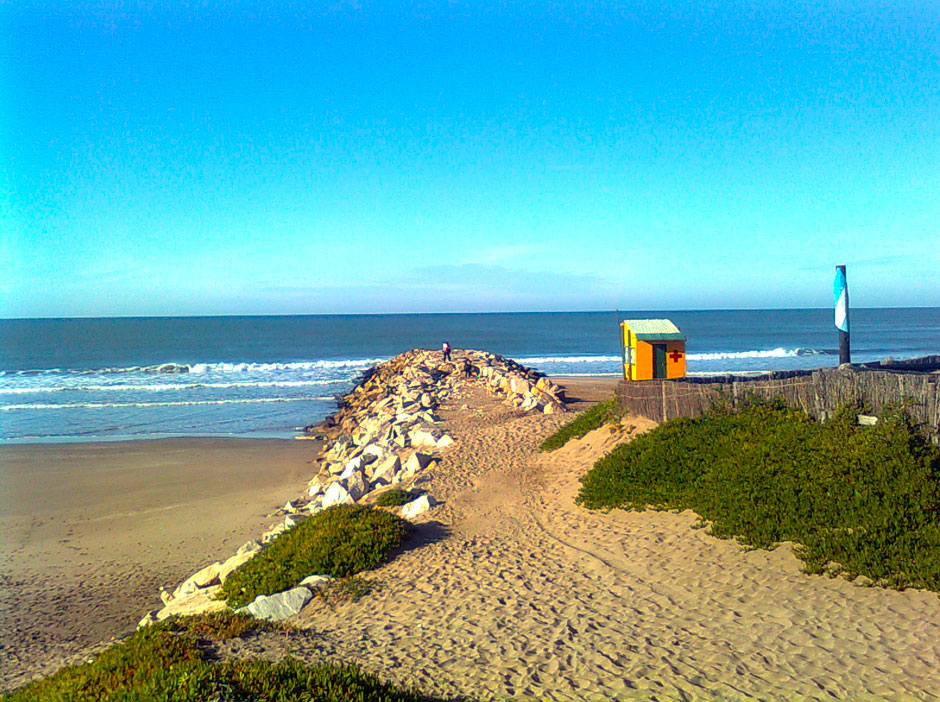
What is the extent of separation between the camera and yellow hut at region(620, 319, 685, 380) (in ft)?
42.5

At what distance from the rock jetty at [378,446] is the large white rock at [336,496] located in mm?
17

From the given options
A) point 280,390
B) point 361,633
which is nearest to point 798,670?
point 361,633

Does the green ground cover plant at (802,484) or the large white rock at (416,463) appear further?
the large white rock at (416,463)

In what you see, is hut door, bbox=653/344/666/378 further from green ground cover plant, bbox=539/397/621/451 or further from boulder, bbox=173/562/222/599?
boulder, bbox=173/562/222/599

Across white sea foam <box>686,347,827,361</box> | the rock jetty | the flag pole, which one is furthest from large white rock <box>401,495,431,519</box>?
white sea foam <box>686,347,827,361</box>

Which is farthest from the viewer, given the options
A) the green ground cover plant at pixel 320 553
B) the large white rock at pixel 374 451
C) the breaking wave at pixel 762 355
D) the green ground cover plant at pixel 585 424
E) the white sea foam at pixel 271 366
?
the breaking wave at pixel 762 355

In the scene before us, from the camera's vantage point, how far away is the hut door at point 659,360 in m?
13.0

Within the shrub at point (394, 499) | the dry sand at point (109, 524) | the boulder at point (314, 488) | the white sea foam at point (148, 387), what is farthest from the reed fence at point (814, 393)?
the white sea foam at point (148, 387)

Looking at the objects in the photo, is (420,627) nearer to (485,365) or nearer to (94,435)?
(94,435)

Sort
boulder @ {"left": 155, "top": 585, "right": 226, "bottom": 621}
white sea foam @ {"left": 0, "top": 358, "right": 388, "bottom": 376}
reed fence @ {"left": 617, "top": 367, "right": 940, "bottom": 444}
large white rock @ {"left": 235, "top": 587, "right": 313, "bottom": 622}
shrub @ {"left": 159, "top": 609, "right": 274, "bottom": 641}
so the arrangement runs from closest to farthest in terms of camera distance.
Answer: shrub @ {"left": 159, "top": 609, "right": 274, "bottom": 641} → large white rock @ {"left": 235, "top": 587, "right": 313, "bottom": 622} → boulder @ {"left": 155, "top": 585, "right": 226, "bottom": 621} → reed fence @ {"left": 617, "top": 367, "right": 940, "bottom": 444} → white sea foam @ {"left": 0, "top": 358, "right": 388, "bottom": 376}

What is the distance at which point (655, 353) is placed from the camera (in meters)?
13.0

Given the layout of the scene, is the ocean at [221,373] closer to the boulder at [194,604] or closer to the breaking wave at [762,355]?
the breaking wave at [762,355]

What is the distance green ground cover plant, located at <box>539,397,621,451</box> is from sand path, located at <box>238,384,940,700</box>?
3.74 metres

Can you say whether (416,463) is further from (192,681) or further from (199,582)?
(192,681)
